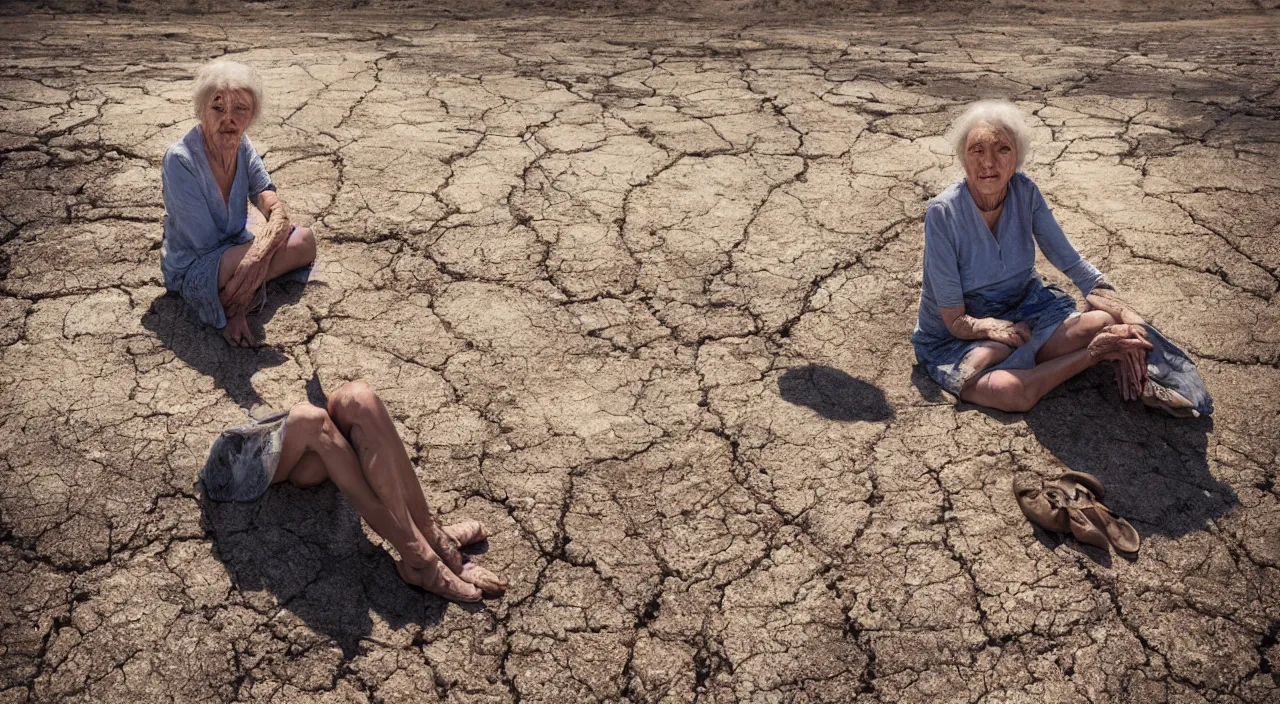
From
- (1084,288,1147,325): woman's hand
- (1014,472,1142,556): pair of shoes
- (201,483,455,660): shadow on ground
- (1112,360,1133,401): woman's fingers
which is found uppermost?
(1084,288,1147,325): woman's hand

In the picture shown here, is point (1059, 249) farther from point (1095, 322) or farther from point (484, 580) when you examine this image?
point (484, 580)

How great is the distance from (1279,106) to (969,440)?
9.90ft

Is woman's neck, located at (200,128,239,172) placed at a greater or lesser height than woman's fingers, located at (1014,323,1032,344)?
greater

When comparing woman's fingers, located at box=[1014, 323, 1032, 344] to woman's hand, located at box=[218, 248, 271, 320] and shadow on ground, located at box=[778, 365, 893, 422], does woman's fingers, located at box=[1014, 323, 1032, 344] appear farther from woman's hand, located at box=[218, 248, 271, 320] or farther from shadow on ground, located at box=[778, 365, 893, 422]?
woman's hand, located at box=[218, 248, 271, 320]

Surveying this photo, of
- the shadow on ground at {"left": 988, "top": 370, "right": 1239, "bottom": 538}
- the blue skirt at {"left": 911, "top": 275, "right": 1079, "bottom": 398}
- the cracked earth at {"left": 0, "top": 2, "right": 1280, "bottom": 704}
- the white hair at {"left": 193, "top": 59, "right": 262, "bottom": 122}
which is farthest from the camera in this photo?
the white hair at {"left": 193, "top": 59, "right": 262, "bottom": 122}

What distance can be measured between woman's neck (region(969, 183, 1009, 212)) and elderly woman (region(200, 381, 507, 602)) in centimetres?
187

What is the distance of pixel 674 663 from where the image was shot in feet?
8.58

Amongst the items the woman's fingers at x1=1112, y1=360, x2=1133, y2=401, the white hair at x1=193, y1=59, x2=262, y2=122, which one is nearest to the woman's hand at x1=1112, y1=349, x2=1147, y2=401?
the woman's fingers at x1=1112, y1=360, x2=1133, y2=401

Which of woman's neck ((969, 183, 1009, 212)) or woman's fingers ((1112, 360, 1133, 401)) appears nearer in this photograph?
woman's fingers ((1112, 360, 1133, 401))

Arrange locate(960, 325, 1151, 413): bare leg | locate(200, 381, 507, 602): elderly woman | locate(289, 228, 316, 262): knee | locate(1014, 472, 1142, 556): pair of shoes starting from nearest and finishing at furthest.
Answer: locate(200, 381, 507, 602): elderly woman
locate(1014, 472, 1142, 556): pair of shoes
locate(960, 325, 1151, 413): bare leg
locate(289, 228, 316, 262): knee

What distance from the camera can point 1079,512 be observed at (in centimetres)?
284

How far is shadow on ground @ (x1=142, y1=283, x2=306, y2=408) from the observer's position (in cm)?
336

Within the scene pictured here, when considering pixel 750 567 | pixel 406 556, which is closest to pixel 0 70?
pixel 406 556

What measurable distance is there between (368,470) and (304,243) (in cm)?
138
